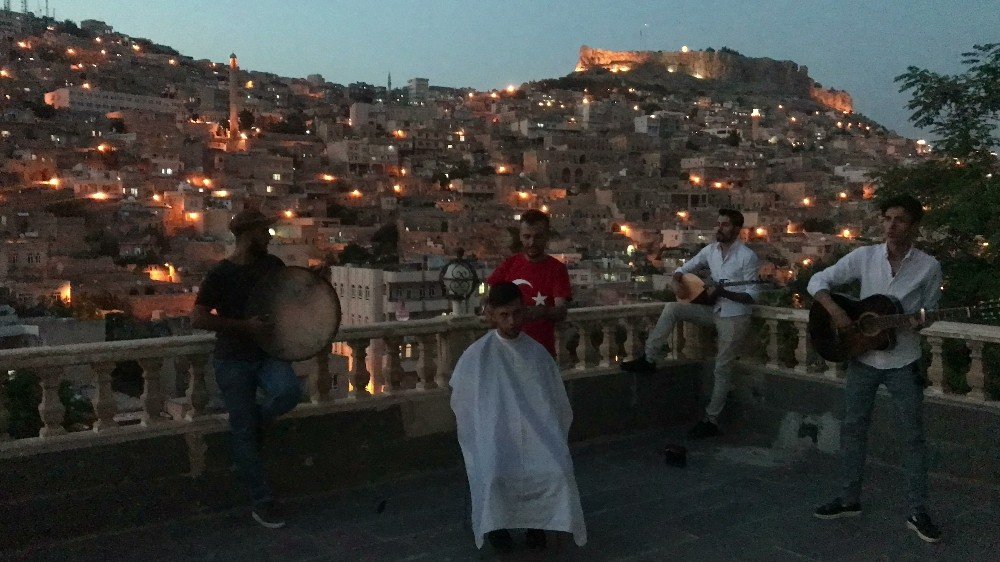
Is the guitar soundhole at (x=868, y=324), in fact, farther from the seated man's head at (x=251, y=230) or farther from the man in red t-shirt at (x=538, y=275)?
the seated man's head at (x=251, y=230)

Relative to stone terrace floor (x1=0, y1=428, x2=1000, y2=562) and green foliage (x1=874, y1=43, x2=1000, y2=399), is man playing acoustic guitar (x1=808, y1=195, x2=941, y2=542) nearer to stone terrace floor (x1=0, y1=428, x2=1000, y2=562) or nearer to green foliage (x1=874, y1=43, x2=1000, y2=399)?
stone terrace floor (x1=0, y1=428, x2=1000, y2=562)

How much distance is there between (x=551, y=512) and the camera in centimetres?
388

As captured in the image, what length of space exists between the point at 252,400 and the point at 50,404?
950 mm

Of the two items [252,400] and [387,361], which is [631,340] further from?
[252,400]

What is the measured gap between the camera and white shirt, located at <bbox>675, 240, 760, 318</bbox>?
621 cm

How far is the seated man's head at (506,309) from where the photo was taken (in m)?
3.94

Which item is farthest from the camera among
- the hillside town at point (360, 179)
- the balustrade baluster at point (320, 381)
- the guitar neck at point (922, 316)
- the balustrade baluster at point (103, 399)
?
the hillside town at point (360, 179)

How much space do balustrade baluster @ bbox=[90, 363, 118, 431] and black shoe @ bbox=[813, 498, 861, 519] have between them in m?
3.73

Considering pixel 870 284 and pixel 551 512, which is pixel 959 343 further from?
pixel 551 512

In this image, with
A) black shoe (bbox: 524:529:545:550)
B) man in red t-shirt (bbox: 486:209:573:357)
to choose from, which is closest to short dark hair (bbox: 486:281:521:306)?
man in red t-shirt (bbox: 486:209:573:357)

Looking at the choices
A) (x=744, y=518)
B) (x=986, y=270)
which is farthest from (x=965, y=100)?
(x=744, y=518)

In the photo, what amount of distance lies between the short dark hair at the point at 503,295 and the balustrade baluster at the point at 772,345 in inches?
126

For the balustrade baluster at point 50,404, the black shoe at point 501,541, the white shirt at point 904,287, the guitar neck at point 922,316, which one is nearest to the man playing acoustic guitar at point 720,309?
the white shirt at point 904,287

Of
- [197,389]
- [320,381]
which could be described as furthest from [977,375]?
[197,389]
